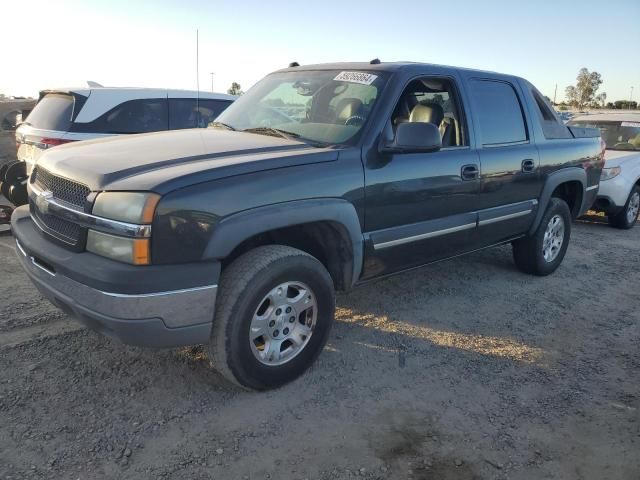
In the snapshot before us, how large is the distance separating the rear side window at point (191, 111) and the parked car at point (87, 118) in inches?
0.5

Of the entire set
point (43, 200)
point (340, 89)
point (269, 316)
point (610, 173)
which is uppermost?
point (340, 89)

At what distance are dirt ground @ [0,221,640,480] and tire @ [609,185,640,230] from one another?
162 inches

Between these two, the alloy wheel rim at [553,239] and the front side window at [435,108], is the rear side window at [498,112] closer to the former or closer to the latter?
the front side window at [435,108]

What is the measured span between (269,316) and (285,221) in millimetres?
545

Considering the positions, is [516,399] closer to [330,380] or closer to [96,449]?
[330,380]

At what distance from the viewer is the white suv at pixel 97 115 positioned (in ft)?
19.6

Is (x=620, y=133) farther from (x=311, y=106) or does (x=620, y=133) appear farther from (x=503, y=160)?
(x=311, y=106)

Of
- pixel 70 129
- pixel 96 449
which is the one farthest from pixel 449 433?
pixel 70 129

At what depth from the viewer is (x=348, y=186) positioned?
3268 millimetres

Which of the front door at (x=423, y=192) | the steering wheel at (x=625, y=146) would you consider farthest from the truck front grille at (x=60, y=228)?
the steering wheel at (x=625, y=146)

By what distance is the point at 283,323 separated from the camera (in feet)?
10.2

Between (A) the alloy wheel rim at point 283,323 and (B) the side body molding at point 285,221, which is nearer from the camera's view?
(B) the side body molding at point 285,221

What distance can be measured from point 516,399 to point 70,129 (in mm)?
5233

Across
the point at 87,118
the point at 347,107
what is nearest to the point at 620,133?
the point at 347,107
